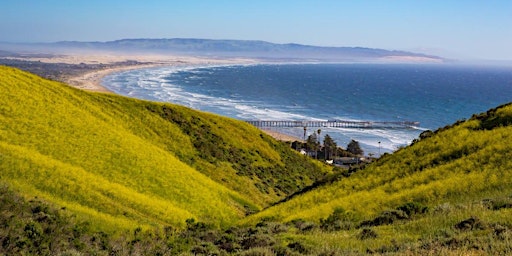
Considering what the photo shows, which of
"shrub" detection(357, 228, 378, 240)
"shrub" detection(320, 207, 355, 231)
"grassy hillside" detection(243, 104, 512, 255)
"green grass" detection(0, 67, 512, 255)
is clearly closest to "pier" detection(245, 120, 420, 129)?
"green grass" detection(0, 67, 512, 255)

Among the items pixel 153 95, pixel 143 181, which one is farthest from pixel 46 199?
pixel 153 95

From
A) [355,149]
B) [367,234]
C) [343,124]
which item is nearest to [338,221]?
[367,234]

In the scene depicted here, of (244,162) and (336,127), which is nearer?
(244,162)

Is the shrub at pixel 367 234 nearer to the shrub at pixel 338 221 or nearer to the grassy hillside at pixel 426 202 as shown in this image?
the grassy hillside at pixel 426 202

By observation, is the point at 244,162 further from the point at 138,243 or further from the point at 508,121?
the point at 138,243

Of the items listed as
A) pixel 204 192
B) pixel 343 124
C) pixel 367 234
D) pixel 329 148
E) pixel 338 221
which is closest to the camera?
pixel 367 234

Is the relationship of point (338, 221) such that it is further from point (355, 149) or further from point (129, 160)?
point (355, 149)

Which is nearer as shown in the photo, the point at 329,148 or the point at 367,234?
the point at 367,234

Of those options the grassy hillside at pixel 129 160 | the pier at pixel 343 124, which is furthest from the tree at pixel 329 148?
the grassy hillside at pixel 129 160

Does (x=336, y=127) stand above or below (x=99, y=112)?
below
